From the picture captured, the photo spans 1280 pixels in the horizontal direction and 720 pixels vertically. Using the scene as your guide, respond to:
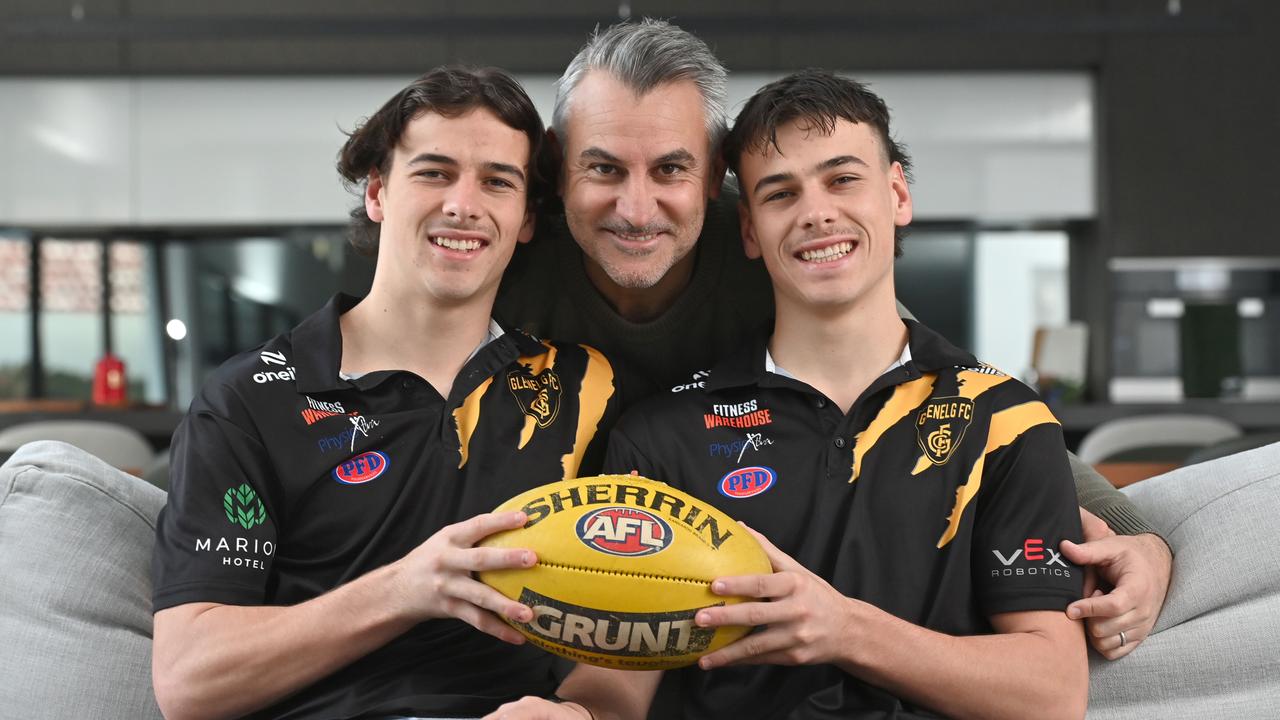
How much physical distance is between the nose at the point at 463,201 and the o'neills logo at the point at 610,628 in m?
0.60

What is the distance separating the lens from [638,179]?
1.79 m

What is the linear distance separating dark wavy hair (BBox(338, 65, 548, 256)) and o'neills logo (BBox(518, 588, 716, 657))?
759 mm

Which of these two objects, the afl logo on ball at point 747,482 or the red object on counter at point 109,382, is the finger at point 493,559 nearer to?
the afl logo on ball at point 747,482

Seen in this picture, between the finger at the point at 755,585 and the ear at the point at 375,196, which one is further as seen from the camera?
the ear at the point at 375,196

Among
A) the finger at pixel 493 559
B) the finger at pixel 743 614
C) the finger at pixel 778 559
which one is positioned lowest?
the finger at pixel 743 614

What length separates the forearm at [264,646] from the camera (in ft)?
4.37

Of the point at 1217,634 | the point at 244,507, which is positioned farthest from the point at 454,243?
the point at 1217,634

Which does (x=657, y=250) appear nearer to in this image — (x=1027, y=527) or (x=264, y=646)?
(x=1027, y=527)

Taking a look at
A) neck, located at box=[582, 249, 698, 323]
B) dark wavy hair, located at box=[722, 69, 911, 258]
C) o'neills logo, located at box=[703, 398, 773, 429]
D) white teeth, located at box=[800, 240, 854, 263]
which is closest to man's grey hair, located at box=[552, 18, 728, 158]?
dark wavy hair, located at box=[722, 69, 911, 258]

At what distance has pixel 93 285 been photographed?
20.1ft

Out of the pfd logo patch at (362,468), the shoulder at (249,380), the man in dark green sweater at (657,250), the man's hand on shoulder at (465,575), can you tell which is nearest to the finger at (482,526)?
the man's hand on shoulder at (465,575)

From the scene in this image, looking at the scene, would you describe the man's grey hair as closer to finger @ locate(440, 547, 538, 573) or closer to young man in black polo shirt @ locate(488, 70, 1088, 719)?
young man in black polo shirt @ locate(488, 70, 1088, 719)

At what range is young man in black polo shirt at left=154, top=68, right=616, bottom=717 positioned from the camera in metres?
1.34

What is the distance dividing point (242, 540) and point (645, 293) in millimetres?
829
